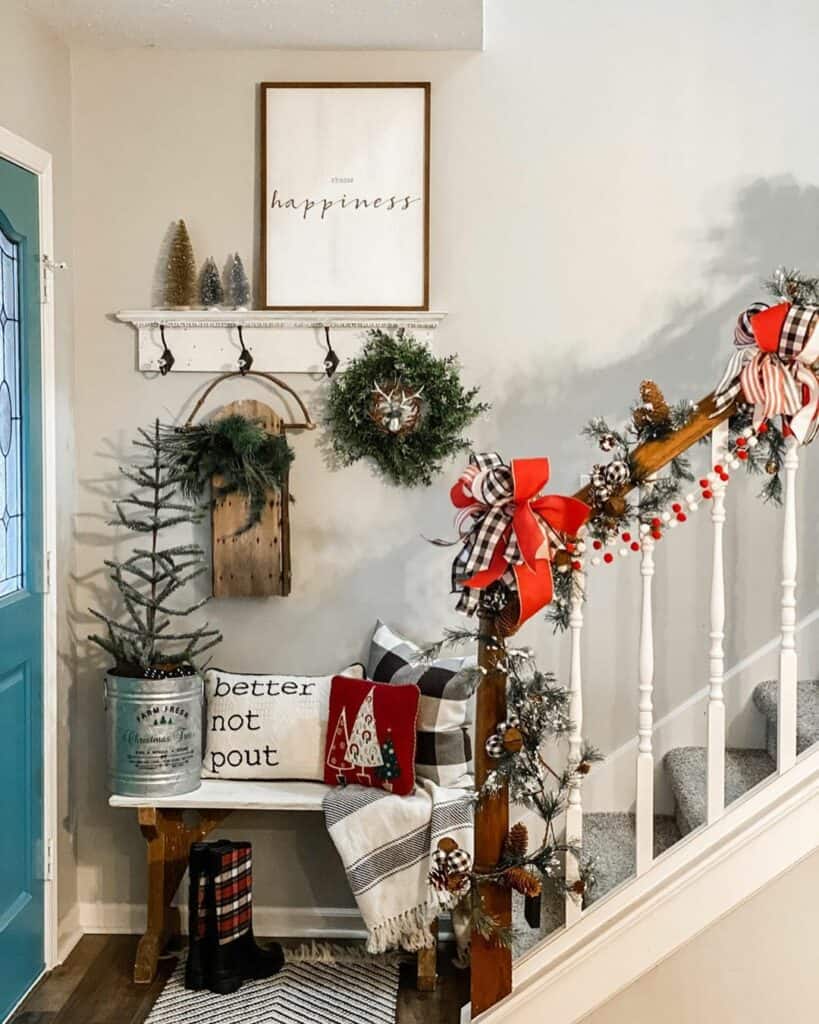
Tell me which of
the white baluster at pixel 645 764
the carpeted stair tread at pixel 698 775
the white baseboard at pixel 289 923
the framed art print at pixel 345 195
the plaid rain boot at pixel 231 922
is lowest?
the white baseboard at pixel 289 923

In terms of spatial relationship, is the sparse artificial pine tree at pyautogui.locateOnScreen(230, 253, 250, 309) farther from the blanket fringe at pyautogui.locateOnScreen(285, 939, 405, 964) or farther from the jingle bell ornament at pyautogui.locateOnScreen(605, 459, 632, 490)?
the blanket fringe at pyautogui.locateOnScreen(285, 939, 405, 964)

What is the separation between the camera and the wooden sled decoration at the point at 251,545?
3418 millimetres

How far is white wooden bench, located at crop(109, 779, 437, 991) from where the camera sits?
319 centimetres

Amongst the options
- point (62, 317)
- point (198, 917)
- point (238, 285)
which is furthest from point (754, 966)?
point (62, 317)

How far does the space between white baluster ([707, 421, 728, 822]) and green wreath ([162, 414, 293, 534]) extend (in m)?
1.32

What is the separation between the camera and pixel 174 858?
10.9ft

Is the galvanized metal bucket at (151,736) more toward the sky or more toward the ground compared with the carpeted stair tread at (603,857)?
more toward the sky

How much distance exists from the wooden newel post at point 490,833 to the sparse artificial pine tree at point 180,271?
145 cm

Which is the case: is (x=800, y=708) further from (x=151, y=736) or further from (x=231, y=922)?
(x=151, y=736)

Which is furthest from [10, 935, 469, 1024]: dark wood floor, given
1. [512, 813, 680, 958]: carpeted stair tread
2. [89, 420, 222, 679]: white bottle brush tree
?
[89, 420, 222, 679]: white bottle brush tree

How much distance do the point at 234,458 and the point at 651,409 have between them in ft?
4.36

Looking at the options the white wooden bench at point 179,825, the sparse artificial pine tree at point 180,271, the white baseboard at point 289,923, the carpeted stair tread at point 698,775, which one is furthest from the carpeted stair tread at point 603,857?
the sparse artificial pine tree at point 180,271

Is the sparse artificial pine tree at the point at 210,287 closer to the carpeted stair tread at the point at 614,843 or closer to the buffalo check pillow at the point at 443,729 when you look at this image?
the buffalo check pillow at the point at 443,729

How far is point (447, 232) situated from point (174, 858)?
1885 millimetres
